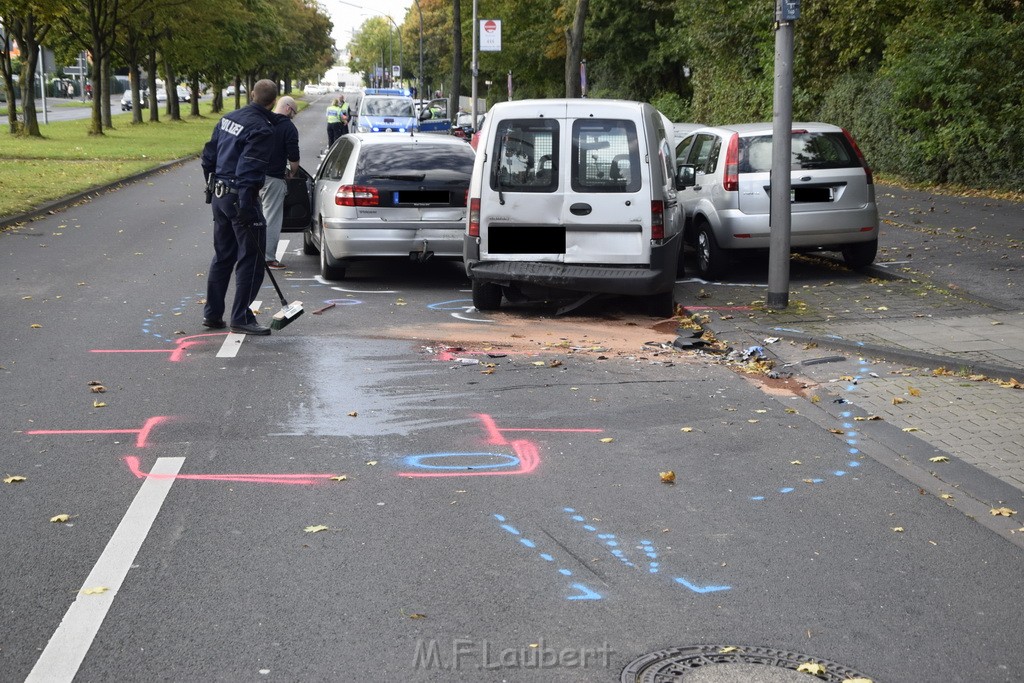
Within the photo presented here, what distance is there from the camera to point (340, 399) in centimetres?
771

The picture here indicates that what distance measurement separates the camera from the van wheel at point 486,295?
11133 millimetres

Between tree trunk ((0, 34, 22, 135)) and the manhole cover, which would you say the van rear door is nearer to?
the manhole cover

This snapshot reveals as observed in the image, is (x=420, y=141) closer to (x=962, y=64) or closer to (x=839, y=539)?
(x=839, y=539)

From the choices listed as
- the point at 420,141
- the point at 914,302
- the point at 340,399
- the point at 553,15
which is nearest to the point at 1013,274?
the point at 914,302

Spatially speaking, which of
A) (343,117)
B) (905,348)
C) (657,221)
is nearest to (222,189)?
(657,221)

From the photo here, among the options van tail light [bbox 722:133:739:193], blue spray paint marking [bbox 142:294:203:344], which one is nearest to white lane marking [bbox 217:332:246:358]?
blue spray paint marking [bbox 142:294:203:344]

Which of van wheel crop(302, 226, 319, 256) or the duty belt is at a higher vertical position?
the duty belt

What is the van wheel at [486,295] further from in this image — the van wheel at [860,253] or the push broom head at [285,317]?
the van wheel at [860,253]

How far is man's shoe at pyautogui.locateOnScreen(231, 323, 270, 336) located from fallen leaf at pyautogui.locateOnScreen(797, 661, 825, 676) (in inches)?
261

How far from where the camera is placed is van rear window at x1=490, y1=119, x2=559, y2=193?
10.6m

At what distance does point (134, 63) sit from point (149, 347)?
49.2 m

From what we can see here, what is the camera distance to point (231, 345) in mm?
9469

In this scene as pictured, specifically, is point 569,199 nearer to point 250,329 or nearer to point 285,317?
point 285,317

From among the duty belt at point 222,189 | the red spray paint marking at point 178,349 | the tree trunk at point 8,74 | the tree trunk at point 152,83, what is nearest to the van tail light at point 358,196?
the duty belt at point 222,189
